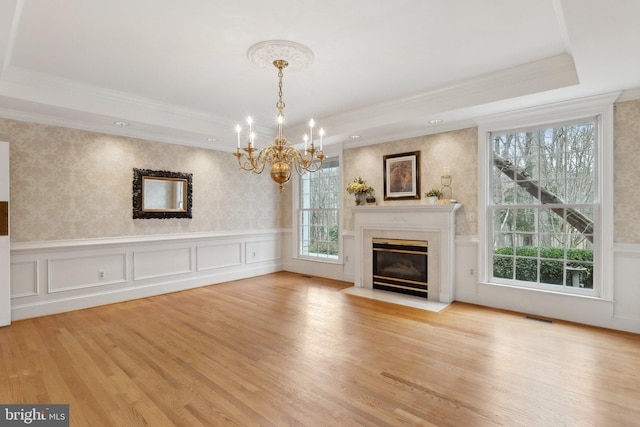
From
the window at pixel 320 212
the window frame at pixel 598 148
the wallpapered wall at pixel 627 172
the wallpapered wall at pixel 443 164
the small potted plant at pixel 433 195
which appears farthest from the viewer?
the window at pixel 320 212

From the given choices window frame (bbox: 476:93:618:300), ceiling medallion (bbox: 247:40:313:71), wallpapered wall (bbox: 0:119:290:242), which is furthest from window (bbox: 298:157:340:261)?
ceiling medallion (bbox: 247:40:313:71)

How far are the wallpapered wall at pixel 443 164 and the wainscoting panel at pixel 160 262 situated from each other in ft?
11.0

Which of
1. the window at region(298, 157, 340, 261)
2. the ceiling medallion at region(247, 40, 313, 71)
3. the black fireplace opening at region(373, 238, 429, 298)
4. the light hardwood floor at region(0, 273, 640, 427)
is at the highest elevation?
the ceiling medallion at region(247, 40, 313, 71)

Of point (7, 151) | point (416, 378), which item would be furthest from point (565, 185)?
point (7, 151)

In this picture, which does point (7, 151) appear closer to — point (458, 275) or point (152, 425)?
point (152, 425)

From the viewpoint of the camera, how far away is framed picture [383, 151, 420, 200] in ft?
16.7

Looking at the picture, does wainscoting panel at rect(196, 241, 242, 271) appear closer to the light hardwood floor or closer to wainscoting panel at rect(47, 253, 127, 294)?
wainscoting panel at rect(47, 253, 127, 294)

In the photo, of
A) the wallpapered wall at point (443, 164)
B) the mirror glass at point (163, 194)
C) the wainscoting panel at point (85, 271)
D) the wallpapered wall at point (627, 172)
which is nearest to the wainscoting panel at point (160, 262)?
the wainscoting panel at point (85, 271)

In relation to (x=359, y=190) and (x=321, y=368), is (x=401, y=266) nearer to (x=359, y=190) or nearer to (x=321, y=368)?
(x=359, y=190)

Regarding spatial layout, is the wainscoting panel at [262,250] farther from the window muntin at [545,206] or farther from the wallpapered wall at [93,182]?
the window muntin at [545,206]

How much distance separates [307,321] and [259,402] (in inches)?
65.2

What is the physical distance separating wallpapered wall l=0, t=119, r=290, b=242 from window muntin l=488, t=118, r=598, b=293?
4489mm

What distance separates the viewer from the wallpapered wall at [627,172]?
3.46 m

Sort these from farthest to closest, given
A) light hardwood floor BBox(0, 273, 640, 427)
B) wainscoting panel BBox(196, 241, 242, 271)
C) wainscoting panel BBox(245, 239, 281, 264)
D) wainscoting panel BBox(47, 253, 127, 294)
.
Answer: wainscoting panel BBox(245, 239, 281, 264)
wainscoting panel BBox(196, 241, 242, 271)
wainscoting panel BBox(47, 253, 127, 294)
light hardwood floor BBox(0, 273, 640, 427)
